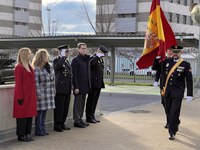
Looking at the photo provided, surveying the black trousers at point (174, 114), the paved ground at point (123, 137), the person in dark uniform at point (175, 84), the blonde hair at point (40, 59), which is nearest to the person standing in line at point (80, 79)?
the paved ground at point (123, 137)

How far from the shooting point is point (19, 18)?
258 ft

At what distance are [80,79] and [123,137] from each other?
6.08 feet

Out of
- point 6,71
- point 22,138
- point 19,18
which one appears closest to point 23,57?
point 22,138

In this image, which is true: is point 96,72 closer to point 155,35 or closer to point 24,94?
point 155,35

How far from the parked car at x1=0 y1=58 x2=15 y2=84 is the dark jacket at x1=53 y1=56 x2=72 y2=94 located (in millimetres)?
9564

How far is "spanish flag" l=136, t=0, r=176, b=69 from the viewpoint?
9.20m

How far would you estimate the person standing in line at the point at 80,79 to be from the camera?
9.57 m

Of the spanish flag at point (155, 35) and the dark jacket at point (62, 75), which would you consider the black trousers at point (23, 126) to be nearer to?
the dark jacket at point (62, 75)

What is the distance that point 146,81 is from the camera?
97.8 feet

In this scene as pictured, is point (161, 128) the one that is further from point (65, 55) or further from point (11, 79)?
point (11, 79)

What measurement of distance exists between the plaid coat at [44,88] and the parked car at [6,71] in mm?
10014

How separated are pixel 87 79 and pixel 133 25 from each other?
57.8 metres

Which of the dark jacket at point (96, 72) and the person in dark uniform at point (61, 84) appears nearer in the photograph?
the person in dark uniform at point (61, 84)

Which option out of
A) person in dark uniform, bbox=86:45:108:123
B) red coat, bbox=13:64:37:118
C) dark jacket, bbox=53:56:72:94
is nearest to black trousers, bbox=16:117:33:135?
red coat, bbox=13:64:37:118
